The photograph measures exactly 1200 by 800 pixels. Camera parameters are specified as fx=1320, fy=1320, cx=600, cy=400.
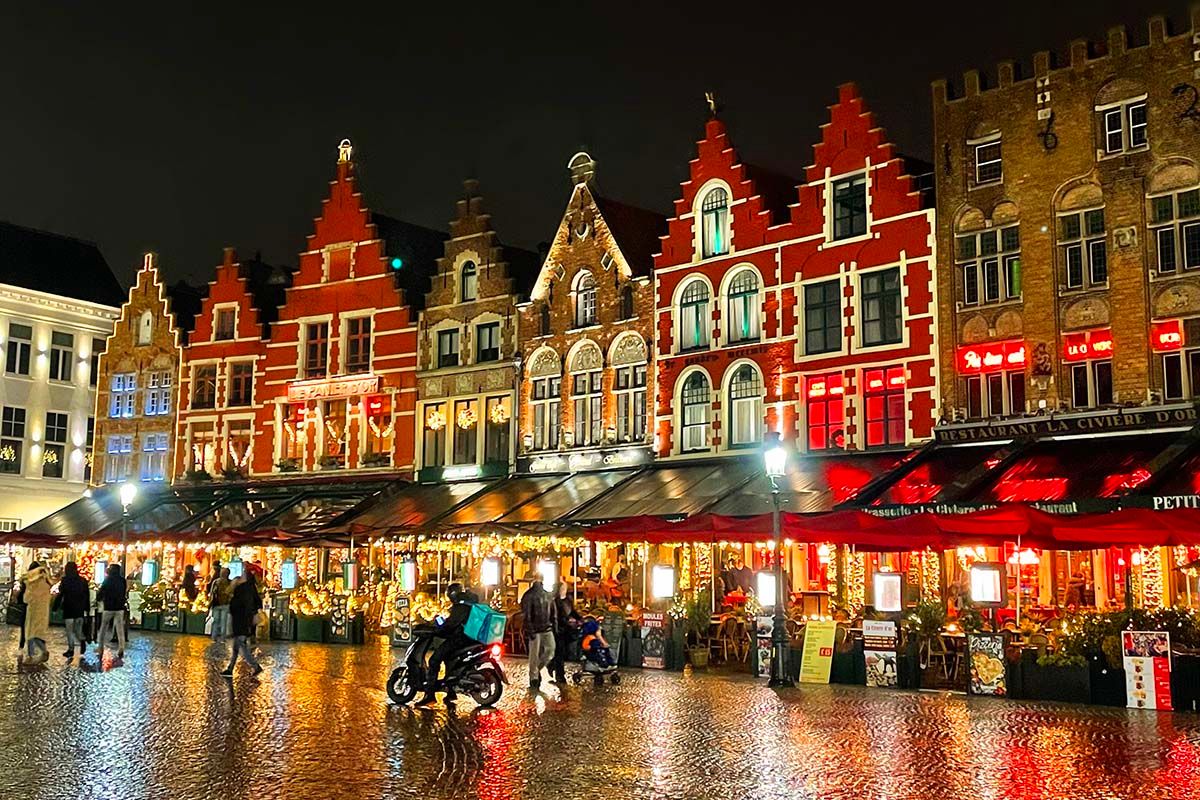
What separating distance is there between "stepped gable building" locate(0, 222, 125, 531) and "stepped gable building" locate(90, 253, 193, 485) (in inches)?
103

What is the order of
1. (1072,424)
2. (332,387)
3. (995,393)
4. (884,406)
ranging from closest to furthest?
1. (1072,424)
2. (995,393)
3. (884,406)
4. (332,387)

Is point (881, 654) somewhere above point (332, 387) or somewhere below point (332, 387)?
below

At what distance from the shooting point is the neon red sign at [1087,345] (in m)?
26.1

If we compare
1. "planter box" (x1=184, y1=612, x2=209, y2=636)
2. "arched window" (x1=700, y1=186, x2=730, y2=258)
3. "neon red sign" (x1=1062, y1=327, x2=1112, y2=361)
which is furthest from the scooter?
"planter box" (x1=184, y1=612, x2=209, y2=636)

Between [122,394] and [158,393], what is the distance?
5.79 ft

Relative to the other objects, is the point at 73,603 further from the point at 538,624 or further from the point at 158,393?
the point at 158,393

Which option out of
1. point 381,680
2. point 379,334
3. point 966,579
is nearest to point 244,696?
point 381,680

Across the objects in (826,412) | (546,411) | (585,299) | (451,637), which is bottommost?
(451,637)

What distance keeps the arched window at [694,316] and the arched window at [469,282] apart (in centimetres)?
721

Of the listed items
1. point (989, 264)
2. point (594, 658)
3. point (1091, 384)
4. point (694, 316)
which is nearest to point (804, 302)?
point (694, 316)

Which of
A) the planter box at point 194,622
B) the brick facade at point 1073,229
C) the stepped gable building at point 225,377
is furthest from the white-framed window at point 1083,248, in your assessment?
the stepped gable building at point 225,377

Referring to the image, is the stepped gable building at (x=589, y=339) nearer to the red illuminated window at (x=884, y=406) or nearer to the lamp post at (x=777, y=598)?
the red illuminated window at (x=884, y=406)

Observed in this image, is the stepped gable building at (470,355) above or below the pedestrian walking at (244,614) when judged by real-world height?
above

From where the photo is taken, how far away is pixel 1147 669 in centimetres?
1783
